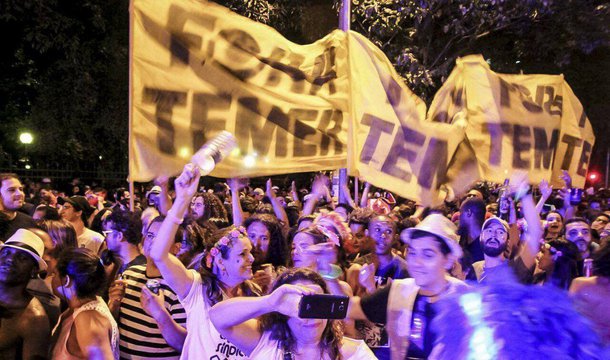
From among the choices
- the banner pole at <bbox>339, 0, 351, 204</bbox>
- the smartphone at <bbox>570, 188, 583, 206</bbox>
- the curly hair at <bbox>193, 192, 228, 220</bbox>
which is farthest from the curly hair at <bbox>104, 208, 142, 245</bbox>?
the smartphone at <bbox>570, 188, 583, 206</bbox>

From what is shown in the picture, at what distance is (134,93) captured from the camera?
20.6 feet

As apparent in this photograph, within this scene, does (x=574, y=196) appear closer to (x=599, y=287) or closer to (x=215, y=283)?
(x=599, y=287)

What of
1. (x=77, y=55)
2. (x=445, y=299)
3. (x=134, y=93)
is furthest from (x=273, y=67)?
(x=77, y=55)

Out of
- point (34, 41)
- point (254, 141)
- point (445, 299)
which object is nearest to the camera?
point (445, 299)

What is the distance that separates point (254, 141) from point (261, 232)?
186 cm

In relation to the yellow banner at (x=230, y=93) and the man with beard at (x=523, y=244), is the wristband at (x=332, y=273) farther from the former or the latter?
the yellow banner at (x=230, y=93)

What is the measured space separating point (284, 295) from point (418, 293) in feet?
3.02

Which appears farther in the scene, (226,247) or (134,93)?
(134,93)

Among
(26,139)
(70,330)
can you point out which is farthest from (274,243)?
(26,139)

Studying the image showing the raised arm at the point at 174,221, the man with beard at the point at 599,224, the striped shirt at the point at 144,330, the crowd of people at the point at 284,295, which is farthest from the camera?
the man with beard at the point at 599,224

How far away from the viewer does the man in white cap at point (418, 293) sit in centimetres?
334

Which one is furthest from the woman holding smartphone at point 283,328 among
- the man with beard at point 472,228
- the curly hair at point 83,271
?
the man with beard at point 472,228

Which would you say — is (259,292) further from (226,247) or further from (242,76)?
(242,76)

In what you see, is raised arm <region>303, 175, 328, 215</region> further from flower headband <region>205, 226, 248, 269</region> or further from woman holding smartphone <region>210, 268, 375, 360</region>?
woman holding smartphone <region>210, 268, 375, 360</region>
